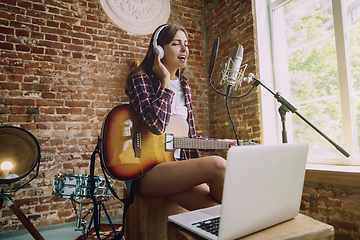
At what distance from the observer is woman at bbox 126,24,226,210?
1180mm

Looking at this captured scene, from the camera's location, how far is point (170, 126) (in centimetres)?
152

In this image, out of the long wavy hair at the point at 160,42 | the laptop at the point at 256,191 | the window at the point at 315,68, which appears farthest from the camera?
the window at the point at 315,68

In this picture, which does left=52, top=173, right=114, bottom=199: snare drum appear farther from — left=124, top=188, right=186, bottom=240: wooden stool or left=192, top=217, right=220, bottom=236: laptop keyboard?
left=192, top=217, right=220, bottom=236: laptop keyboard

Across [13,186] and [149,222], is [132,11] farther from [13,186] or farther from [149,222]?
[149,222]

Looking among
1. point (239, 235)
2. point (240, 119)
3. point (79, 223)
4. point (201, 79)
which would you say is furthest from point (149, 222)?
point (201, 79)

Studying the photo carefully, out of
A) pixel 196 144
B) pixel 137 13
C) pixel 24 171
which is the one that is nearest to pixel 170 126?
pixel 196 144

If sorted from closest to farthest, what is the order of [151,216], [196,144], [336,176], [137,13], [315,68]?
[151,216], [196,144], [336,176], [315,68], [137,13]

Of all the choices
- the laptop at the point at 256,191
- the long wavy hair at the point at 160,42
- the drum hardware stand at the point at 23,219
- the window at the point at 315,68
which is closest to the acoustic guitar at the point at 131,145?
the long wavy hair at the point at 160,42

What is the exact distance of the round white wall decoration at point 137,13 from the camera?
295 cm

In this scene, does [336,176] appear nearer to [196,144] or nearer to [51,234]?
[196,144]

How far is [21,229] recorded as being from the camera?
7.65ft

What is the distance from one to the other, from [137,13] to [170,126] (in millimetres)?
2150

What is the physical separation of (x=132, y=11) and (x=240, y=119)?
6.28ft

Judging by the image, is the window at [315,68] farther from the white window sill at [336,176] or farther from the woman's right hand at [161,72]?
the woman's right hand at [161,72]
